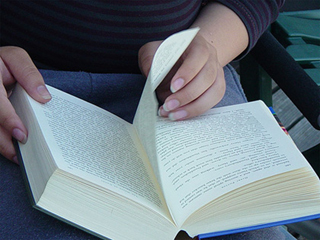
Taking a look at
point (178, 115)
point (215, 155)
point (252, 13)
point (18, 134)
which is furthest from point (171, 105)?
point (252, 13)

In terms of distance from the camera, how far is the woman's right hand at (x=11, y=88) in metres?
0.59

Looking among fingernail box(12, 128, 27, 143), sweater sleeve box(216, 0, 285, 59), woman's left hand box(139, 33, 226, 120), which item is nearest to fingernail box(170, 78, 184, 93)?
woman's left hand box(139, 33, 226, 120)

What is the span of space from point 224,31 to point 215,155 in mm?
432

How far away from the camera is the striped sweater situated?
861mm

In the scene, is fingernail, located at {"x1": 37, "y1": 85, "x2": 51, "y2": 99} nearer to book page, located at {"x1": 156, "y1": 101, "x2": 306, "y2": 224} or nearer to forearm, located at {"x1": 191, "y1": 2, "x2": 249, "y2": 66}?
book page, located at {"x1": 156, "y1": 101, "x2": 306, "y2": 224}

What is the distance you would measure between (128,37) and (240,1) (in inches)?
11.7

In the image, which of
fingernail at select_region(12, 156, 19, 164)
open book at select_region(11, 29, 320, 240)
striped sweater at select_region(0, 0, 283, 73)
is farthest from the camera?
striped sweater at select_region(0, 0, 283, 73)

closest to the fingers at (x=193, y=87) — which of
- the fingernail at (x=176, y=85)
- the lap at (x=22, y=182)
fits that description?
the fingernail at (x=176, y=85)

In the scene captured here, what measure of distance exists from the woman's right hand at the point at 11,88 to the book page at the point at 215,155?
207mm

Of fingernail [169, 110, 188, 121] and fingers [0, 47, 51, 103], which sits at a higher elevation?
fingers [0, 47, 51, 103]

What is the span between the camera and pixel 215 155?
1.96 ft

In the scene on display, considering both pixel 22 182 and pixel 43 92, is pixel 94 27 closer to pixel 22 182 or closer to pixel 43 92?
pixel 43 92

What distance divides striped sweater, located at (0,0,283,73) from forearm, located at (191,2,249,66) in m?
0.02

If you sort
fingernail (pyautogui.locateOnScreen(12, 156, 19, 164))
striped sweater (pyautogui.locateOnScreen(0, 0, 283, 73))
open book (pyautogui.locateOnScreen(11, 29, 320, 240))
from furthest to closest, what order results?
striped sweater (pyautogui.locateOnScreen(0, 0, 283, 73)) < fingernail (pyautogui.locateOnScreen(12, 156, 19, 164)) < open book (pyautogui.locateOnScreen(11, 29, 320, 240))
